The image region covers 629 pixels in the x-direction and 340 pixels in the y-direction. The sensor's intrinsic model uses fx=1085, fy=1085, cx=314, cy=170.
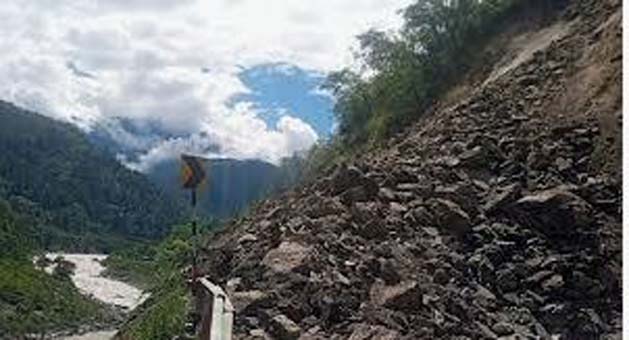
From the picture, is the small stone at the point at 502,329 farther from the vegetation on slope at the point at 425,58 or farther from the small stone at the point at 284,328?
the vegetation on slope at the point at 425,58

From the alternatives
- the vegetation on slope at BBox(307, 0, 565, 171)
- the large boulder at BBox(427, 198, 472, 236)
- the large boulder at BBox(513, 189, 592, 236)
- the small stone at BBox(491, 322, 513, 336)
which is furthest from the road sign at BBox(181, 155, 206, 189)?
the vegetation on slope at BBox(307, 0, 565, 171)

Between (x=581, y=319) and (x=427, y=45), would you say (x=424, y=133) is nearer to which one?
(x=581, y=319)

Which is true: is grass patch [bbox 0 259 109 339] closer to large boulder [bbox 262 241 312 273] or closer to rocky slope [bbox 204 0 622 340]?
rocky slope [bbox 204 0 622 340]

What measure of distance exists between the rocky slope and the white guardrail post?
1.48 ft

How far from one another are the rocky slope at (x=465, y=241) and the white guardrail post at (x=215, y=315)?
452mm

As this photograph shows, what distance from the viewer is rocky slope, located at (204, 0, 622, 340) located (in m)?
15.5

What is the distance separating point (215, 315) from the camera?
42.1ft

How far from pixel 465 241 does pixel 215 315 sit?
7.36 m

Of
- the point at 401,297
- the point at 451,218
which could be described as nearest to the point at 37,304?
the point at 451,218

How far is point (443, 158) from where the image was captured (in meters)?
23.8

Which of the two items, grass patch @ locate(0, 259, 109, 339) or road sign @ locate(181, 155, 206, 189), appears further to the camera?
grass patch @ locate(0, 259, 109, 339)

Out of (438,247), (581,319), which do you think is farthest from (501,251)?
(581,319)

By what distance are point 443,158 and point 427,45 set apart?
23.2m

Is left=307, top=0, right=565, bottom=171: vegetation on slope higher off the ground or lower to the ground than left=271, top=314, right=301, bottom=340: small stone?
higher
